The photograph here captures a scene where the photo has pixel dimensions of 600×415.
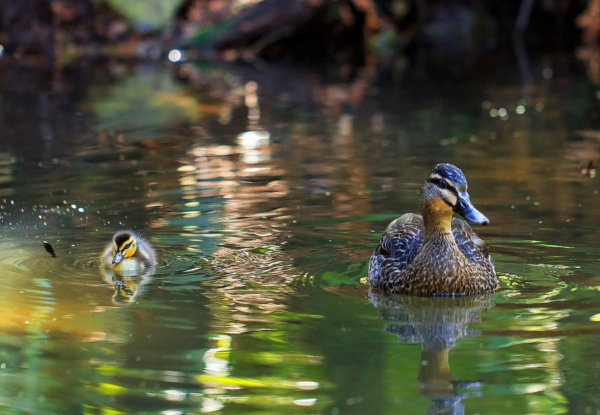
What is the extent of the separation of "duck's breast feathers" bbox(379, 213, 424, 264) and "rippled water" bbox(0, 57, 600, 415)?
30 centimetres

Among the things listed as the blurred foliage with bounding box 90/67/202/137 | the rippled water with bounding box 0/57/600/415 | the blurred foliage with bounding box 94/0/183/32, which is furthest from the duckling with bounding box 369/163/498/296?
the blurred foliage with bounding box 94/0/183/32

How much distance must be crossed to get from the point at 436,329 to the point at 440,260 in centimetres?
64

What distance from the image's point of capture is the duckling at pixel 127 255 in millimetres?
6734

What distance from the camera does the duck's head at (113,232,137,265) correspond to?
672 cm

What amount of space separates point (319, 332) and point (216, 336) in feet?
1.80

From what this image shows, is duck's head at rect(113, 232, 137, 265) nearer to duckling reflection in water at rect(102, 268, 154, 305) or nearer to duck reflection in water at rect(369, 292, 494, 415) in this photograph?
duckling reflection in water at rect(102, 268, 154, 305)

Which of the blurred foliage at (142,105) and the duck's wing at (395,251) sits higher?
the blurred foliage at (142,105)

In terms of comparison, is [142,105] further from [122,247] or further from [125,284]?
[125,284]

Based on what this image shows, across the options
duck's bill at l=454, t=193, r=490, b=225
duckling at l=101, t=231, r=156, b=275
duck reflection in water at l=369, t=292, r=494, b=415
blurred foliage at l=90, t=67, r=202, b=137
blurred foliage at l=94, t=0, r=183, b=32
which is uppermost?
blurred foliage at l=94, t=0, r=183, b=32

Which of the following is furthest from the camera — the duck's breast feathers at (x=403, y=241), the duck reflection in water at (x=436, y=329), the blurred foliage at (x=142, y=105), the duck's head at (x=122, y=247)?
the blurred foliage at (x=142, y=105)

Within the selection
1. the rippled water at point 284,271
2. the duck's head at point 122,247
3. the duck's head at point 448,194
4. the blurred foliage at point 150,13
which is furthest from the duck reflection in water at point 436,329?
the blurred foliage at point 150,13

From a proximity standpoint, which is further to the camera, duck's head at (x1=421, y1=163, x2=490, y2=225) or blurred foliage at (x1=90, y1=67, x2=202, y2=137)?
blurred foliage at (x1=90, y1=67, x2=202, y2=137)

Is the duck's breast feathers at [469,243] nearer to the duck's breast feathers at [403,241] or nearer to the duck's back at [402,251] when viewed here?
the duck's back at [402,251]

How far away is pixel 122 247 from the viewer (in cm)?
673
